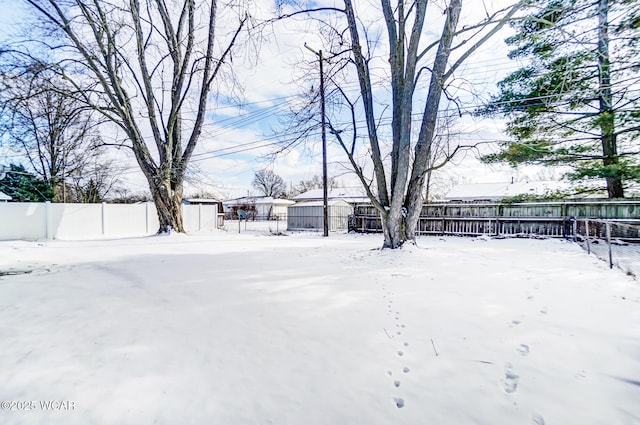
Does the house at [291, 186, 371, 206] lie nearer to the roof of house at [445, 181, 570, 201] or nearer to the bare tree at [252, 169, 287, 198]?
the roof of house at [445, 181, 570, 201]

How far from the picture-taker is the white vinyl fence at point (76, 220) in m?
11.3

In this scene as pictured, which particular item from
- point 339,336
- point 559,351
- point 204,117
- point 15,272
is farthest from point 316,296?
point 204,117

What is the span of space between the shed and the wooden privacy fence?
3077 mm

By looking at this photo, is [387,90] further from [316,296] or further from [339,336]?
[339,336]

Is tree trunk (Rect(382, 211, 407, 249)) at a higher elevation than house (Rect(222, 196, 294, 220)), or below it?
below

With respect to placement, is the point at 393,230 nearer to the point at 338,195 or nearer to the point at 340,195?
the point at 340,195

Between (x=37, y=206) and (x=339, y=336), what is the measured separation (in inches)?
571

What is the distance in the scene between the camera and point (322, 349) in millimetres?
2469

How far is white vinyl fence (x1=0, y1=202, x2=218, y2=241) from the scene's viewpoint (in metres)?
11.3

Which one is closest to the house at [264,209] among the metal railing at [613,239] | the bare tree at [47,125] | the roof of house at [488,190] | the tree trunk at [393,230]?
the bare tree at [47,125]

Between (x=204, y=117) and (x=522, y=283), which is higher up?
(x=204, y=117)

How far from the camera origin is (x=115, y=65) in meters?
11.1

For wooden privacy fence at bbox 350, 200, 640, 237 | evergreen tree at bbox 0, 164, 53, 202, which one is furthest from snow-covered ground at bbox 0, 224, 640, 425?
evergreen tree at bbox 0, 164, 53, 202

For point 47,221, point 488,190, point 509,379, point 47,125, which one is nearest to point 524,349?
point 509,379
